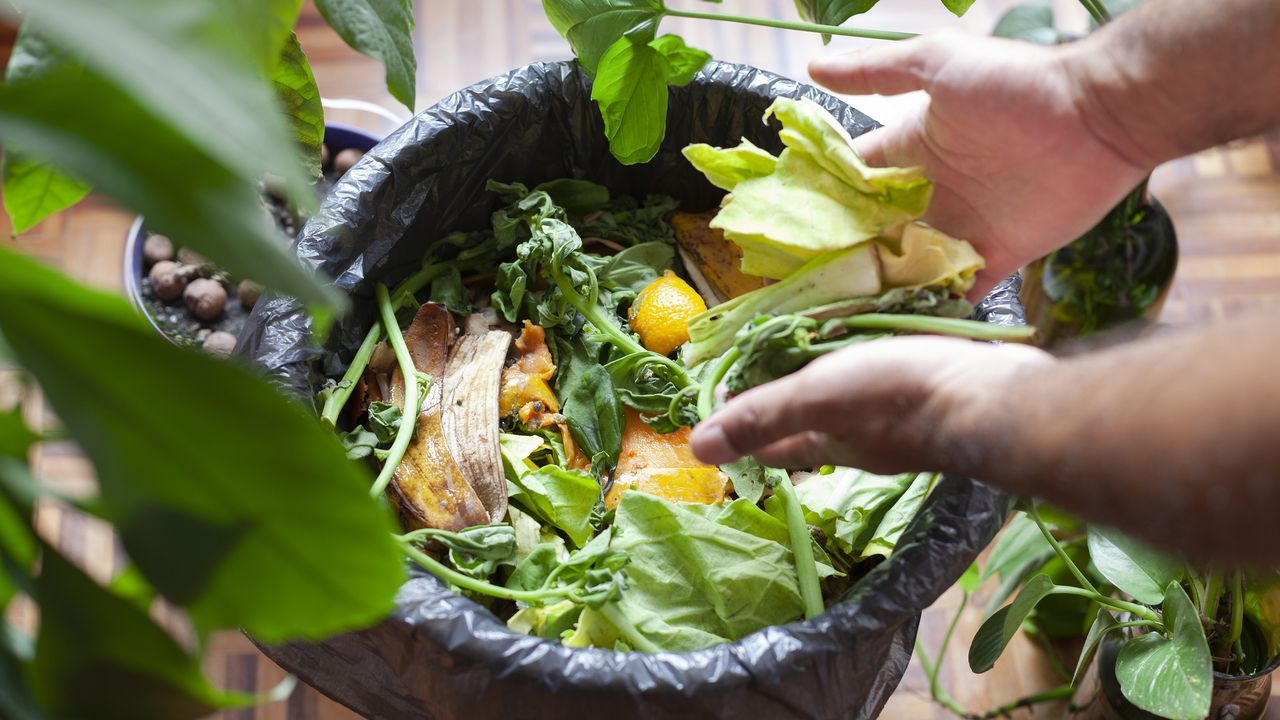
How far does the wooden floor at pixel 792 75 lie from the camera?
112 centimetres

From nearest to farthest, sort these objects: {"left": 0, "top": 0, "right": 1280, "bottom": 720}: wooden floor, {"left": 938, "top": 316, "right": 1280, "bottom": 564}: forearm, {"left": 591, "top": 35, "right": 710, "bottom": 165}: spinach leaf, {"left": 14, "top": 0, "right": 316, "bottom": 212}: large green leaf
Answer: {"left": 14, "top": 0, "right": 316, "bottom": 212}: large green leaf, {"left": 938, "top": 316, "right": 1280, "bottom": 564}: forearm, {"left": 591, "top": 35, "right": 710, "bottom": 165}: spinach leaf, {"left": 0, "top": 0, "right": 1280, "bottom": 720}: wooden floor

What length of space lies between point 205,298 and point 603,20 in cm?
63

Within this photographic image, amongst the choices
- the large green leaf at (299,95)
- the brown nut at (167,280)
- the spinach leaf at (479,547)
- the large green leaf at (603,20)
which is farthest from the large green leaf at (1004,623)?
the brown nut at (167,280)

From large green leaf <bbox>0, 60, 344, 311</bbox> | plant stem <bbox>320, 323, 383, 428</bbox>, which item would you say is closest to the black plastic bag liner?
plant stem <bbox>320, 323, 383, 428</bbox>

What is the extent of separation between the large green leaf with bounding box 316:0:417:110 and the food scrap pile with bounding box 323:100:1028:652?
9.3 inches

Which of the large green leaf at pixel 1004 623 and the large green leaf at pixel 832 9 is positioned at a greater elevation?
the large green leaf at pixel 832 9

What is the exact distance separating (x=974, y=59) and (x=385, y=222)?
0.52 metres

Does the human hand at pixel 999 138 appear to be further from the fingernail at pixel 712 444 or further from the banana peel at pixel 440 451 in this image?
the banana peel at pixel 440 451

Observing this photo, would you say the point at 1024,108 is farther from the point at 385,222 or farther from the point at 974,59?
the point at 385,222

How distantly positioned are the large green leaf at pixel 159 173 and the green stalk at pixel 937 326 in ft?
1.40

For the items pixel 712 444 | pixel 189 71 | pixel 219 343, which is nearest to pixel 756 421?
pixel 712 444

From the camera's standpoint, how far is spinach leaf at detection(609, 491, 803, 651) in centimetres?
76

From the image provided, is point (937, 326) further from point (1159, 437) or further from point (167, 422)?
point (167, 422)

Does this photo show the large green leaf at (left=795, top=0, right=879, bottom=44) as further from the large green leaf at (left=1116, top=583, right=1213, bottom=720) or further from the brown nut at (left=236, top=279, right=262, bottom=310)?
the brown nut at (left=236, top=279, right=262, bottom=310)
